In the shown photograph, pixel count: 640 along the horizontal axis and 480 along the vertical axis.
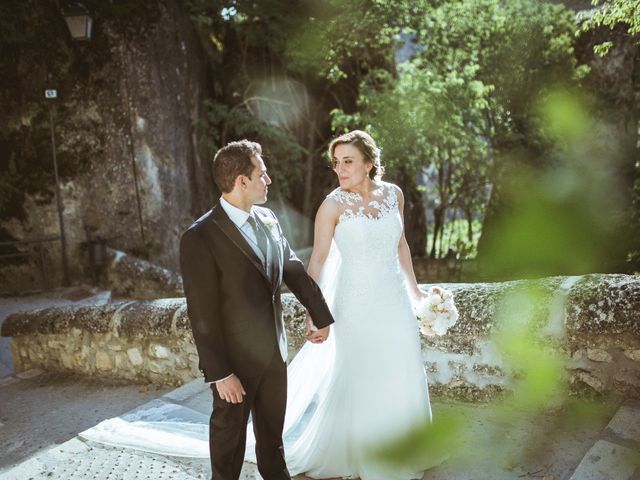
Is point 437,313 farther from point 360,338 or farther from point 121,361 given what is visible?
point 121,361

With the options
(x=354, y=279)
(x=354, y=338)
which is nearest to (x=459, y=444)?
(x=354, y=338)

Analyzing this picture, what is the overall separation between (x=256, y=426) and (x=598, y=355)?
76.9 inches

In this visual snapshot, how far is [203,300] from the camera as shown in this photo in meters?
2.48

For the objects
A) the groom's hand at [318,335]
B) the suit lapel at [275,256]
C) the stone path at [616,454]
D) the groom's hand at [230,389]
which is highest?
the suit lapel at [275,256]

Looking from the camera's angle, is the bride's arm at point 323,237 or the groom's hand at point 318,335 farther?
the bride's arm at point 323,237

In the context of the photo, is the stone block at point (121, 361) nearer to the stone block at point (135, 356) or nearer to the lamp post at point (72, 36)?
the stone block at point (135, 356)

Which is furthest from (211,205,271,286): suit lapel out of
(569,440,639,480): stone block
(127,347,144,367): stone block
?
(127,347,144,367): stone block

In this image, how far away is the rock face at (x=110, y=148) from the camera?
9.44 metres

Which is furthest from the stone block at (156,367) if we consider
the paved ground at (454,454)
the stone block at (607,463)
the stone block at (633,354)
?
the stone block at (633,354)

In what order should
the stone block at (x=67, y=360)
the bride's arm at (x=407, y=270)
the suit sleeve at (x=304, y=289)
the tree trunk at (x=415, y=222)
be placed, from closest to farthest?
the suit sleeve at (x=304, y=289) < the bride's arm at (x=407, y=270) < the stone block at (x=67, y=360) < the tree trunk at (x=415, y=222)

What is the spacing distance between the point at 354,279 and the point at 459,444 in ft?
3.63

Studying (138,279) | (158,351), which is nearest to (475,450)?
(158,351)

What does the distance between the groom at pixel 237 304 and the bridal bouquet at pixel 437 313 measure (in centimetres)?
93

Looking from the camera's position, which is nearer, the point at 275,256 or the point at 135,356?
the point at 275,256
